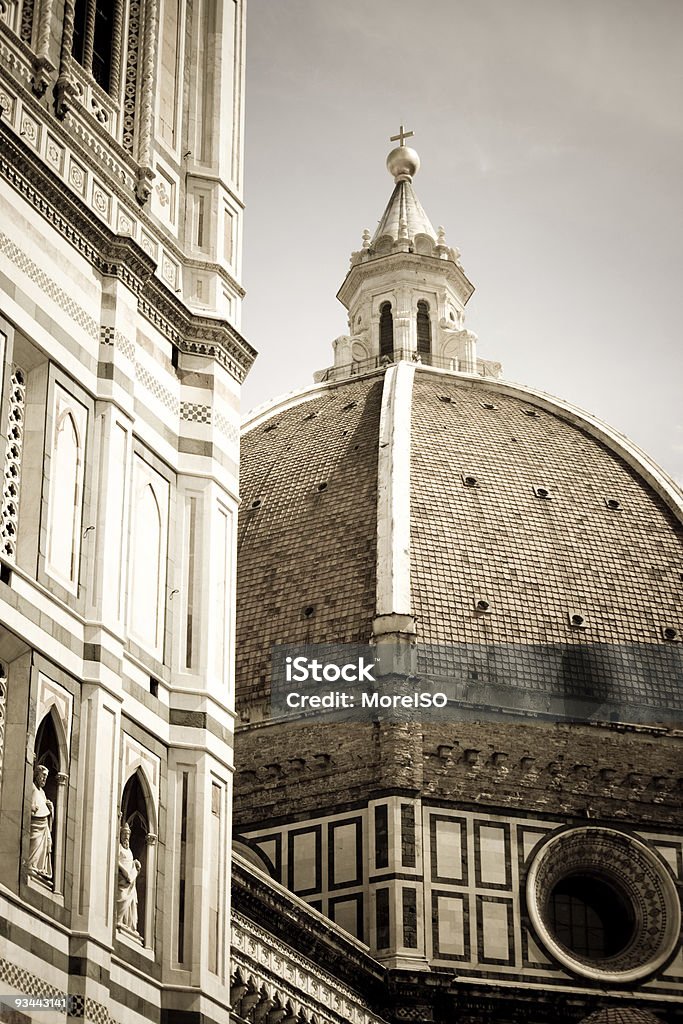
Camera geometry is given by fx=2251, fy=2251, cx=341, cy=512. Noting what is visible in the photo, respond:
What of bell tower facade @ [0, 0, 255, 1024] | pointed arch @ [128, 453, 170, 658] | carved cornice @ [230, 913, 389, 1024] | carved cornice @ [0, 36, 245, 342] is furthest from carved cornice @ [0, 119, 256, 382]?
carved cornice @ [230, 913, 389, 1024]

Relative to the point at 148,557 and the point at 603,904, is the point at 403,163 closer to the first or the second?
the point at 603,904

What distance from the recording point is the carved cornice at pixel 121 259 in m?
13.6

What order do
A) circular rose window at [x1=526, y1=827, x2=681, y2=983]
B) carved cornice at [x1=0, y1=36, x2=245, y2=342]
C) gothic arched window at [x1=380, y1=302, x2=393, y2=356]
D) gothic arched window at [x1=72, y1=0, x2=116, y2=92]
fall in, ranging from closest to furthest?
1. carved cornice at [x1=0, y1=36, x2=245, y2=342]
2. gothic arched window at [x1=72, y1=0, x2=116, y2=92]
3. circular rose window at [x1=526, y1=827, x2=681, y2=983]
4. gothic arched window at [x1=380, y1=302, x2=393, y2=356]

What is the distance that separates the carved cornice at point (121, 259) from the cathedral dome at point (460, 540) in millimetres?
23957

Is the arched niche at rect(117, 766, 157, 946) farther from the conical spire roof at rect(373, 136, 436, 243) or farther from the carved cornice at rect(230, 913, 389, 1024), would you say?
the conical spire roof at rect(373, 136, 436, 243)

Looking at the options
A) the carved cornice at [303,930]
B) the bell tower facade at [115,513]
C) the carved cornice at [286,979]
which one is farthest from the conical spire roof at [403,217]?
the bell tower facade at [115,513]

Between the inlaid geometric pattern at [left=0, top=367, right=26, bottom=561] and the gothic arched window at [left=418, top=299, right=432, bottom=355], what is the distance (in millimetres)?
38864

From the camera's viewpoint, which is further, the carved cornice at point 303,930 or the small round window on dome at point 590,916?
the small round window on dome at point 590,916

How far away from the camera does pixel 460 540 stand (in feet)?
138

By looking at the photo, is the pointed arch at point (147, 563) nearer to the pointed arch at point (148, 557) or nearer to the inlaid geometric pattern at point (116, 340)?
the pointed arch at point (148, 557)

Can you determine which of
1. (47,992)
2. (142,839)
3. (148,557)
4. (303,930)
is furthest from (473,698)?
(47,992)

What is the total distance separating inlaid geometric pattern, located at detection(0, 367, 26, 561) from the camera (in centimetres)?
1281

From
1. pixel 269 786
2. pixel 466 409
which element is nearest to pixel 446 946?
pixel 269 786

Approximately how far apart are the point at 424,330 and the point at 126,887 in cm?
4027
